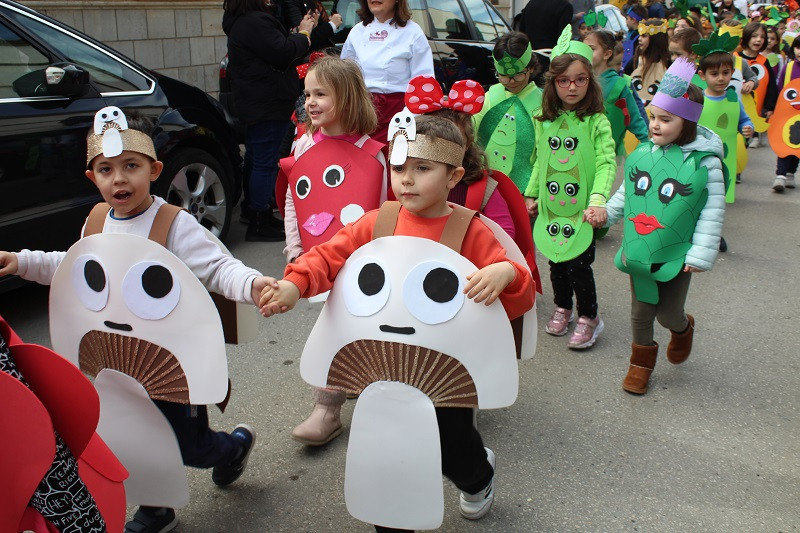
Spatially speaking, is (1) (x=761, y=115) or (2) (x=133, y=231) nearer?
(2) (x=133, y=231)

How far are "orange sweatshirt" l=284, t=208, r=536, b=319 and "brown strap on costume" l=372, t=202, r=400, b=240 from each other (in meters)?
0.02

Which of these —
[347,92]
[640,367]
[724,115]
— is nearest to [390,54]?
[347,92]

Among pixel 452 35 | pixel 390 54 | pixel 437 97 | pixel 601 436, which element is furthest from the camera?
pixel 452 35

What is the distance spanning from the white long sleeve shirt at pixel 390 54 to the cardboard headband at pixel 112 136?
2.58 metres

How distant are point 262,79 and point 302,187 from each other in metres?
2.90

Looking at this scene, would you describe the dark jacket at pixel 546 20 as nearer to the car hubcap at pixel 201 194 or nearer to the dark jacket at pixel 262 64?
the dark jacket at pixel 262 64

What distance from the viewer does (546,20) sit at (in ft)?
29.3

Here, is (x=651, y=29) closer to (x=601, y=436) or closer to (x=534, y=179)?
(x=534, y=179)

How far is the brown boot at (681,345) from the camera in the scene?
161 inches

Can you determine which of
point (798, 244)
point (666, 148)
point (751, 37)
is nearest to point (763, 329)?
point (666, 148)

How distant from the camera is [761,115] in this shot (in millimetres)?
8180

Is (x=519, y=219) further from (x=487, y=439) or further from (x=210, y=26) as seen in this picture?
(x=210, y=26)

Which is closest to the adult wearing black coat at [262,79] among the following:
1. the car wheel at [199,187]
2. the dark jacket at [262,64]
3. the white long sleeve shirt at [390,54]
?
the dark jacket at [262,64]

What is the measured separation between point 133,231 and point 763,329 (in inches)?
148
